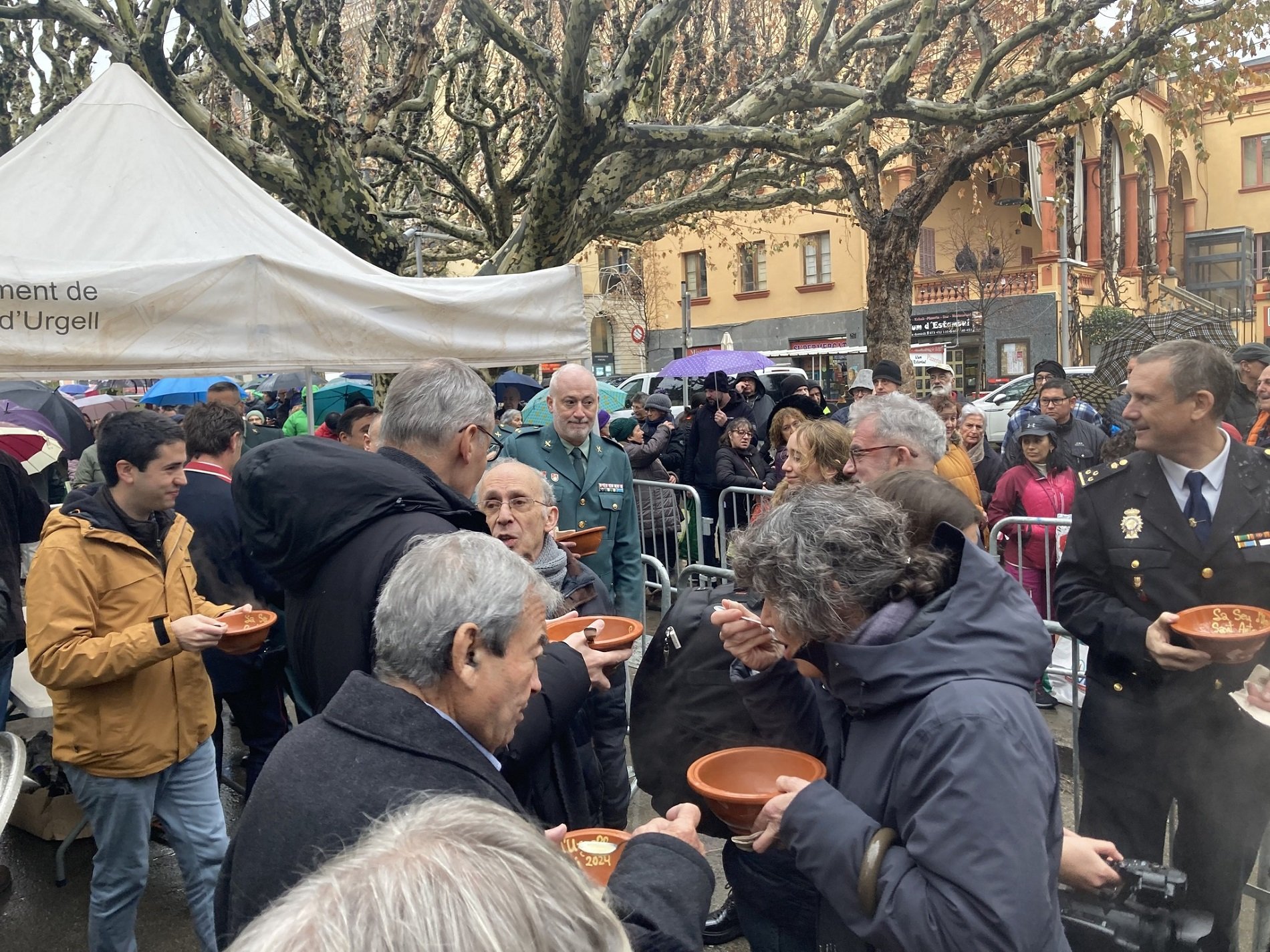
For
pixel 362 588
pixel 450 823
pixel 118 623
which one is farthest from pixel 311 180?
pixel 450 823

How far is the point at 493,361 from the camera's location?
4.62 meters

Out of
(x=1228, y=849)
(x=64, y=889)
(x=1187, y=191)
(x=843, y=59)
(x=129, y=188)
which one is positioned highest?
(x=1187, y=191)

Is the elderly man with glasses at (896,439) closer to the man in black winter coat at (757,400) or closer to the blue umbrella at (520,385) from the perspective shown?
the man in black winter coat at (757,400)

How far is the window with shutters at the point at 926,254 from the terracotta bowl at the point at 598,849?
3339 centimetres

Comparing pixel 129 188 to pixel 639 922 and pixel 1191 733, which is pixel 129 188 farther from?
pixel 1191 733

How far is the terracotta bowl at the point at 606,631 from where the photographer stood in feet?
7.82

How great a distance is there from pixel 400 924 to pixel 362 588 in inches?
53.6

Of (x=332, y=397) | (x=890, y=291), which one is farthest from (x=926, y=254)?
(x=332, y=397)

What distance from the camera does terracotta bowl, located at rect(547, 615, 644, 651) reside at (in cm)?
238

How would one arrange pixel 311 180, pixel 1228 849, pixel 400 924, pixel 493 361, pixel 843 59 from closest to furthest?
pixel 400 924, pixel 1228 849, pixel 493 361, pixel 311 180, pixel 843 59

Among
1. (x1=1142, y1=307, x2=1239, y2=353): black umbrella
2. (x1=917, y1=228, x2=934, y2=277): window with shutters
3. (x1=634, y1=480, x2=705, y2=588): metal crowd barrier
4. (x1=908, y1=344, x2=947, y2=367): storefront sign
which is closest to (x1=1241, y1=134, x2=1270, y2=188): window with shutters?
(x1=917, y1=228, x2=934, y2=277): window with shutters

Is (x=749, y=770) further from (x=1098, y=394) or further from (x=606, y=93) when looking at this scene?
(x=1098, y=394)

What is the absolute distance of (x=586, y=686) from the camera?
224 cm

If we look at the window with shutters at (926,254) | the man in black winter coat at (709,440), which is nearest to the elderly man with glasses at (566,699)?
the man in black winter coat at (709,440)
